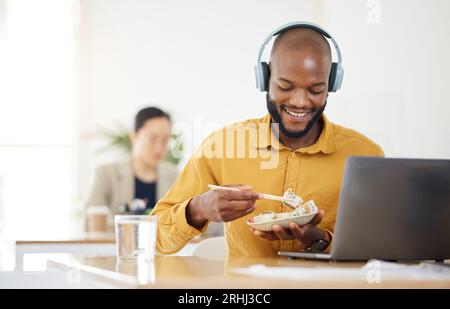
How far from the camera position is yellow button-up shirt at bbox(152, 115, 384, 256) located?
5.84 feet

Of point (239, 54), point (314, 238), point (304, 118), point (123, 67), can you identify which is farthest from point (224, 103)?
point (314, 238)

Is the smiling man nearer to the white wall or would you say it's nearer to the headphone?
the headphone

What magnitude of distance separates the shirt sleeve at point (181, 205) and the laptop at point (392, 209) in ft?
1.44

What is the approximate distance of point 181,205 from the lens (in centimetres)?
163

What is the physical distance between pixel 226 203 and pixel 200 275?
1.19 feet

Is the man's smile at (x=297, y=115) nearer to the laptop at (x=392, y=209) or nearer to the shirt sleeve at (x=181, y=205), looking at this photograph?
the shirt sleeve at (x=181, y=205)

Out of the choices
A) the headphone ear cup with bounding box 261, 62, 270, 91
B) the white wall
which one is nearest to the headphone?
the headphone ear cup with bounding box 261, 62, 270, 91

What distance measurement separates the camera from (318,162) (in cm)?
183

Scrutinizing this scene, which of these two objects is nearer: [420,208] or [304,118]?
[420,208]

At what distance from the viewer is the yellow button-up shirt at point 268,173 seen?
1781 millimetres

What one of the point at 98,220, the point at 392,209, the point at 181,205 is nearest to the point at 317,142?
the point at 181,205

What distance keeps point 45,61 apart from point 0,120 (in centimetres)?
44

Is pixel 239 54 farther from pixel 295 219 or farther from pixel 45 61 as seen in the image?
pixel 295 219

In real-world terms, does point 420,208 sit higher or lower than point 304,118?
lower
